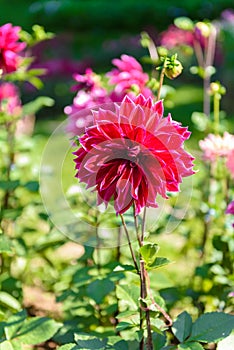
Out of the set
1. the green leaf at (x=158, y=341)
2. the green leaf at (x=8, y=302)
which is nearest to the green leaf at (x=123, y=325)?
the green leaf at (x=158, y=341)

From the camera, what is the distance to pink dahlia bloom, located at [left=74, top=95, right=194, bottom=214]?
1114 millimetres

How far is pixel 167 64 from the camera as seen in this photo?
1.28 meters

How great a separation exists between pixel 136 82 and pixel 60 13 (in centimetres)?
724

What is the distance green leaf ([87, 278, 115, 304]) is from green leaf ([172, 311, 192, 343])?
29 centimetres

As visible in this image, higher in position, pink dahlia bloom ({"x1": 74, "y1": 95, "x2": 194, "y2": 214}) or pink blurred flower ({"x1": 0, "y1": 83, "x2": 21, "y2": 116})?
pink blurred flower ({"x1": 0, "y1": 83, "x2": 21, "y2": 116})

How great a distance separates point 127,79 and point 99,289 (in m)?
0.53

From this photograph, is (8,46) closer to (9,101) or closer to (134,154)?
(9,101)

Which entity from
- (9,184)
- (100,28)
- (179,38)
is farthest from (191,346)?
(100,28)

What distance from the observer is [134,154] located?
1.11m

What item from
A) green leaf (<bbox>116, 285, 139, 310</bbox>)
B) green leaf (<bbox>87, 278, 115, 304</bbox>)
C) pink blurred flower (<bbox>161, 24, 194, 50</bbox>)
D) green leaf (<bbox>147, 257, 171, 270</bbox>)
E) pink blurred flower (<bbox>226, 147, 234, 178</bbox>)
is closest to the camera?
green leaf (<bbox>147, 257, 171, 270</bbox>)

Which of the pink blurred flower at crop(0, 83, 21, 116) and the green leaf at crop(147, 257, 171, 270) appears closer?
the green leaf at crop(147, 257, 171, 270)

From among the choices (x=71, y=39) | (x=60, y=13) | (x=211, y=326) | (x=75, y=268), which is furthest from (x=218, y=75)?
(x=211, y=326)

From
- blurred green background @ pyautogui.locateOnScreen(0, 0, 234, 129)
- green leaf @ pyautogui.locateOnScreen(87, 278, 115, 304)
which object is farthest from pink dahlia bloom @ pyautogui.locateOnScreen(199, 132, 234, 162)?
blurred green background @ pyautogui.locateOnScreen(0, 0, 234, 129)

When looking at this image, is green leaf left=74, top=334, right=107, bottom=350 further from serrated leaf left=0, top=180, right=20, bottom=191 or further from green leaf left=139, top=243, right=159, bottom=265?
serrated leaf left=0, top=180, right=20, bottom=191
